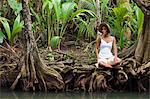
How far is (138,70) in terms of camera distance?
828cm

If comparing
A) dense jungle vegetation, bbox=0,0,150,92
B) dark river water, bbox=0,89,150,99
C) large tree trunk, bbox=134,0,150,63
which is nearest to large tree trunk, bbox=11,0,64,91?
dense jungle vegetation, bbox=0,0,150,92

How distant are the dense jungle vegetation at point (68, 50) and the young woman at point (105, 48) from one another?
8.1 inches

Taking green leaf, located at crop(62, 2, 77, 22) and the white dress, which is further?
green leaf, located at crop(62, 2, 77, 22)

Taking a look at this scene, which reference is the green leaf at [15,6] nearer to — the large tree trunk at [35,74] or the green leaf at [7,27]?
the green leaf at [7,27]

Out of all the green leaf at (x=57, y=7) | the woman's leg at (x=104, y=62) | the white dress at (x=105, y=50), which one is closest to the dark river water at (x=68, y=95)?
the woman's leg at (x=104, y=62)

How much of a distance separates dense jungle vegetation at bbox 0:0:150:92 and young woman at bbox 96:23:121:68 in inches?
8.1

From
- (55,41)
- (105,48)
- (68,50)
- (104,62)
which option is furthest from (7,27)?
(104,62)

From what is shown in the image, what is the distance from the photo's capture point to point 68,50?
1136 centimetres

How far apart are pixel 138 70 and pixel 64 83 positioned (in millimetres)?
1558

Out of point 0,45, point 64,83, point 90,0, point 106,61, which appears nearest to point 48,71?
point 64,83

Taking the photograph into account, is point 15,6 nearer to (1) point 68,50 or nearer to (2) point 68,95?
(1) point 68,50

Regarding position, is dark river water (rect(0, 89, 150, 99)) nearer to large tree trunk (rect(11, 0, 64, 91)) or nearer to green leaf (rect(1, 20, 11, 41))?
large tree trunk (rect(11, 0, 64, 91))

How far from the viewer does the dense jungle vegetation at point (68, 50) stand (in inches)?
334

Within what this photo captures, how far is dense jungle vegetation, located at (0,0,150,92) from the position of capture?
27.8ft
